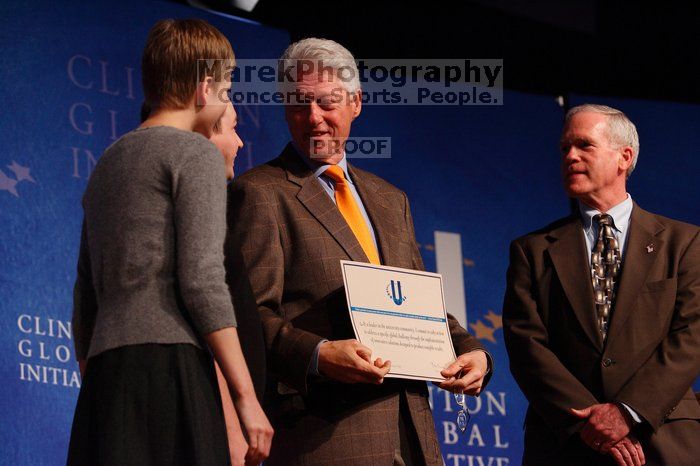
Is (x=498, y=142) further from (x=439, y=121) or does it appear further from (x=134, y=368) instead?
(x=134, y=368)

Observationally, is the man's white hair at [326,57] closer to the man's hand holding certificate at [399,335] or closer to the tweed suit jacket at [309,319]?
the tweed suit jacket at [309,319]

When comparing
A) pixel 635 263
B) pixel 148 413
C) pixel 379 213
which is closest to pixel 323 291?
pixel 379 213

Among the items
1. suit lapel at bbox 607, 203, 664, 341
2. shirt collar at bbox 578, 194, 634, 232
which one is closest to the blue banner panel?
shirt collar at bbox 578, 194, 634, 232

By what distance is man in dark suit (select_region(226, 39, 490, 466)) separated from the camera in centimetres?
264

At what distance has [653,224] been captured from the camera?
Answer: 3.50m

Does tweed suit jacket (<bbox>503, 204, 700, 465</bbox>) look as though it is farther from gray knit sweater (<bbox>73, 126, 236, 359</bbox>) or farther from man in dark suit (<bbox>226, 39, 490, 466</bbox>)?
gray knit sweater (<bbox>73, 126, 236, 359</bbox>)

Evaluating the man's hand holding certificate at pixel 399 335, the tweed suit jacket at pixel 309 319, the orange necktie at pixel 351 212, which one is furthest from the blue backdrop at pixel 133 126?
the man's hand holding certificate at pixel 399 335

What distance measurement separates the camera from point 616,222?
3.55m

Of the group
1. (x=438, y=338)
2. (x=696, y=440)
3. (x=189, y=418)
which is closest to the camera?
(x=189, y=418)

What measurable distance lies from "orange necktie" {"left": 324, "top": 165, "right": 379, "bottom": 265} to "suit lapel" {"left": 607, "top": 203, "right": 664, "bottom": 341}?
861 mm

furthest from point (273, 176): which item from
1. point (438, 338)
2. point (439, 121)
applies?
point (439, 121)

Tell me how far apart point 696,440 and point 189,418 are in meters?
1.83

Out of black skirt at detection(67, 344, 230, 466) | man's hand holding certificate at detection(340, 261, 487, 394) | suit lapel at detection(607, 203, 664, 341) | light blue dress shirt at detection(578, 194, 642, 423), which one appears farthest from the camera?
light blue dress shirt at detection(578, 194, 642, 423)

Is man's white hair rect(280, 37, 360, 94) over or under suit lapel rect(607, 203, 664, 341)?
over
